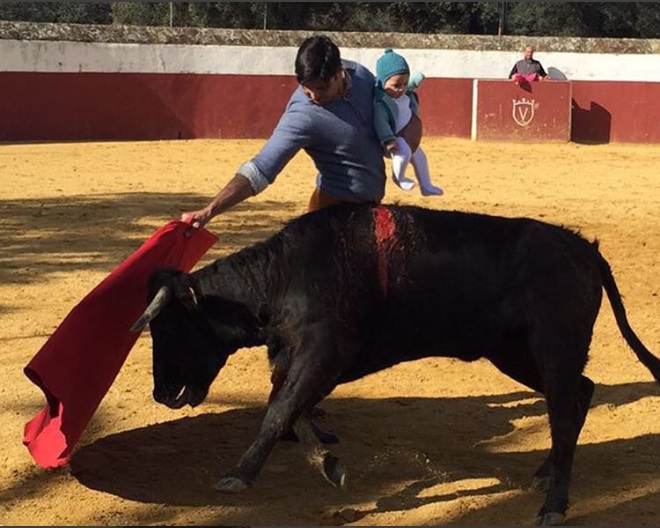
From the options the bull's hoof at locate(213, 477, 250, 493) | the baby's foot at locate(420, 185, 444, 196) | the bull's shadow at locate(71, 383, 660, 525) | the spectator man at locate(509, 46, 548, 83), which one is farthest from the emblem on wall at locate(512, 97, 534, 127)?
the bull's hoof at locate(213, 477, 250, 493)

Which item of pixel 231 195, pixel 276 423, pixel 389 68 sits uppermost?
pixel 389 68

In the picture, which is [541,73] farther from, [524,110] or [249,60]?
[249,60]

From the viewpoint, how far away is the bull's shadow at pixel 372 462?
3592 millimetres

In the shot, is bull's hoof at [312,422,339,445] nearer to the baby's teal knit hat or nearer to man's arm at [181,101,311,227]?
man's arm at [181,101,311,227]

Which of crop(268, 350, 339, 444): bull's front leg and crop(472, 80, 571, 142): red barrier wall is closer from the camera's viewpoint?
crop(268, 350, 339, 444): bull's front leg

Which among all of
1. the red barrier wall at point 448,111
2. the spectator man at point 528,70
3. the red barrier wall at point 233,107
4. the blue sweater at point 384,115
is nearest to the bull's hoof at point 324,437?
the blue sweater at point 384,115

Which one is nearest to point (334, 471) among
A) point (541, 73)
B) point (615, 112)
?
point (541, 73)

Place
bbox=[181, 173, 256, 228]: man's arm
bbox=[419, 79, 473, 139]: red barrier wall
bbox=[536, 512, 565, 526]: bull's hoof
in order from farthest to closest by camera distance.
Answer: bbox=[419, 79, 473, 139]: red barrier wall → bbox=[181, 173, 256, 228]: man's arm → bbox=[536, 512, 565, 526]: bull's hoof

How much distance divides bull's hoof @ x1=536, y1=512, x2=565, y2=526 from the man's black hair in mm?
1557

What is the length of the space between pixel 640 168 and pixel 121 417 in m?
11.0

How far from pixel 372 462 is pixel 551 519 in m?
0.79

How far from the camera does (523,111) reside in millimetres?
17844

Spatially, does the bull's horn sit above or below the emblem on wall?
above

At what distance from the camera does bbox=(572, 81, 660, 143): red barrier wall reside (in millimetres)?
18141
